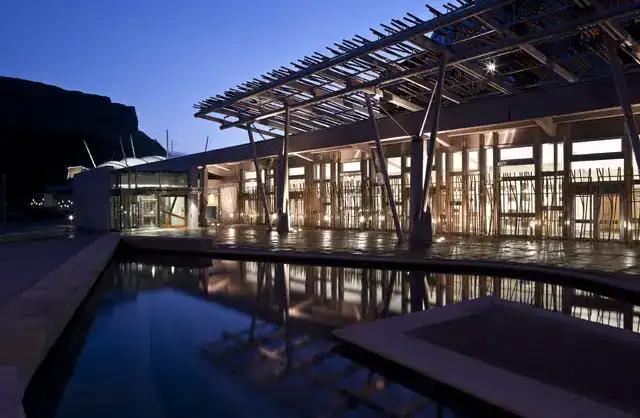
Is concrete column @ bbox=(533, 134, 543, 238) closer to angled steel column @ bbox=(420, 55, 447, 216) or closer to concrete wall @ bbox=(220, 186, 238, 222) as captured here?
angled steel column @ bbox=(420, 55, 447, 216)

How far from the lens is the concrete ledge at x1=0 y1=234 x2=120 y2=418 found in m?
3.06

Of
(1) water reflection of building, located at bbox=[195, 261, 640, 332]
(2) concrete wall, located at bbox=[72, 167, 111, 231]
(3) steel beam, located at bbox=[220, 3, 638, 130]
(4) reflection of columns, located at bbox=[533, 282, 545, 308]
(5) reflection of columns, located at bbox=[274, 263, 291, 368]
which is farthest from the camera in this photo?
(2) concrete wall, located at bbox=[72, 167, 111, 231]

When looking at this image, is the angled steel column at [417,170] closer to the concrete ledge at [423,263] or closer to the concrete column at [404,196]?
the concrete ledge at [423,263]

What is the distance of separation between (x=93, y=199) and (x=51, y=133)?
5997 cm

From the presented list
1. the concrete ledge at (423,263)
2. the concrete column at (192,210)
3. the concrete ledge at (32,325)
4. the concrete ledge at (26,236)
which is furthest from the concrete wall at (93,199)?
the concrete ledge at (32,325)

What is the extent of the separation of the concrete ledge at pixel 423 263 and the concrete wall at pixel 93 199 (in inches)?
299

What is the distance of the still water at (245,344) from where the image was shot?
341cm

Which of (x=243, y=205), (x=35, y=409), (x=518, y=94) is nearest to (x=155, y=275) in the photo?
(x=35, y=409)

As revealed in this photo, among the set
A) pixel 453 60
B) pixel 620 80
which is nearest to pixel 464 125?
pixel 453 60

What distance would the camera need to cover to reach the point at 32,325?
14.9 feet

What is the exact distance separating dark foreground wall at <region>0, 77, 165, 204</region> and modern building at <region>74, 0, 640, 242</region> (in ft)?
137

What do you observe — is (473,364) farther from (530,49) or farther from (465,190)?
(465,190)

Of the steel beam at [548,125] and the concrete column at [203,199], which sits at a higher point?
the steel beam at [548,125]

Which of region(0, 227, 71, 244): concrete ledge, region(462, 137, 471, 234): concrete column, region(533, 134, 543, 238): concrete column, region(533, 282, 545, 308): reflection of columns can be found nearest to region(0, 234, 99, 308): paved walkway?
region(0, 227, 71, 244): concrete ledge
